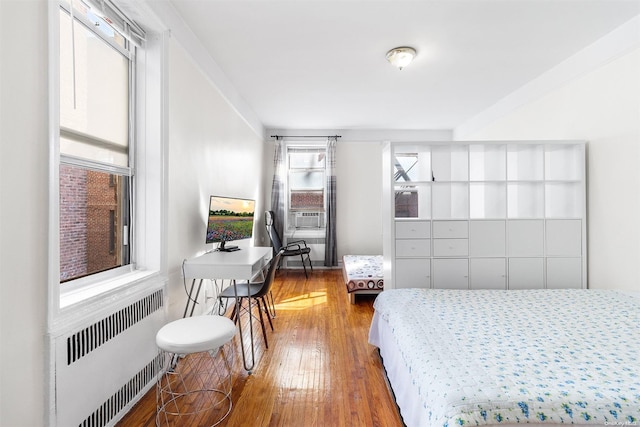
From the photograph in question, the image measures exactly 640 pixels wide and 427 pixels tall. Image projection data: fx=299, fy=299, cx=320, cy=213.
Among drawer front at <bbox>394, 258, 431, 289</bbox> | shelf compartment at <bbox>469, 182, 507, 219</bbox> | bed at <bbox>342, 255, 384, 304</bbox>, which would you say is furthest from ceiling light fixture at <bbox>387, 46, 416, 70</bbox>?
bed at <bbox>342, 255, 384, 304</bbox>

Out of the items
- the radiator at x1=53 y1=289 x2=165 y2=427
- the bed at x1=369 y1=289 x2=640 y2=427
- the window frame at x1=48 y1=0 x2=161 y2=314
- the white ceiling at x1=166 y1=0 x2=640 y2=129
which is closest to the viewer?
the bed at x1=369 y1=289 x2=640 y2=427

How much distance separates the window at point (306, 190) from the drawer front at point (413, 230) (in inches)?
129

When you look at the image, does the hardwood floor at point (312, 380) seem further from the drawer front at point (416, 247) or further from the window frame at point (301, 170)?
the window frame at point (301, 170)

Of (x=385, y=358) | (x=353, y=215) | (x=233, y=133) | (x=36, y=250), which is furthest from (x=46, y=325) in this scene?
(x=353, y=215)

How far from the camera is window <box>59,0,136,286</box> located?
5.24ft

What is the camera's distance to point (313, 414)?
1792mm

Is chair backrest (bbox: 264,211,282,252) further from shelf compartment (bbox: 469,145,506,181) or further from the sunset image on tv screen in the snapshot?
shelf compartment (bbox: 469,145,506,181)

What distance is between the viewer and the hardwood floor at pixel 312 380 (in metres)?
1.77

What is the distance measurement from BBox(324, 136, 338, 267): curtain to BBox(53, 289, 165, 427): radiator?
3899 millimetres

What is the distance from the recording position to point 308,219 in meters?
6.07

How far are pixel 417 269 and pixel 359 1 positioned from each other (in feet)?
7.47

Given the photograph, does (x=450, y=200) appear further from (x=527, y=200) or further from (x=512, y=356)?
(x=512, y=356)

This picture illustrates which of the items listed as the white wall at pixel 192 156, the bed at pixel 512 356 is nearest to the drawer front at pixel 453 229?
the bed at pixel 512 356

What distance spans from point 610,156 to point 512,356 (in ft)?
7.61
